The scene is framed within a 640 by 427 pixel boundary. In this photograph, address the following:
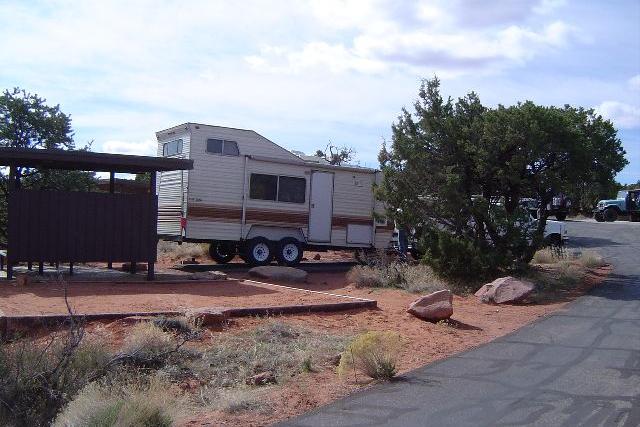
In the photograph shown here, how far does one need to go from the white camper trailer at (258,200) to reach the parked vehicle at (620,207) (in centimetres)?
2891

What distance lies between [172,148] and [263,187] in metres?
2.85

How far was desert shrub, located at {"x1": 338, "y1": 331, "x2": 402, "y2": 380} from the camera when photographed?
323 inches

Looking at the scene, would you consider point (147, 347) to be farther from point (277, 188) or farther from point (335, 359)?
point (277, 188)

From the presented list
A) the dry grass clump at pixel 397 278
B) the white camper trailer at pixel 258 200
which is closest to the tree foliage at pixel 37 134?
the white camper trailer at pixel 258 200

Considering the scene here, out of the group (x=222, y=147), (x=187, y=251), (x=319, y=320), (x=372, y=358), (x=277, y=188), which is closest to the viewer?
(x=372, y=358)

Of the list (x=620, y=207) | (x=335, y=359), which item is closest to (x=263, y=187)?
(x=335, y=359)

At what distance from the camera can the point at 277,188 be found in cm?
2044

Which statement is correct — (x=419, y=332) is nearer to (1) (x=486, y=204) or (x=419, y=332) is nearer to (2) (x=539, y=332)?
(2) (x=539, y=332)

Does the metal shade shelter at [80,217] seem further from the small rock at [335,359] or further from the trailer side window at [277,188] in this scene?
the small rock at [335,359]

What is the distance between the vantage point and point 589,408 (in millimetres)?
6902

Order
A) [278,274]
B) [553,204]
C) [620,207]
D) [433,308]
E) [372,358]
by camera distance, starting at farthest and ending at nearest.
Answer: [620,207], [553,204], [278,274], [433,308], [372,358]

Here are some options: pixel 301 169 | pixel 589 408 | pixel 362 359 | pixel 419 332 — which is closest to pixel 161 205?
pixel 301 169

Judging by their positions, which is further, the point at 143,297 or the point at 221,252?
the point at 221,252

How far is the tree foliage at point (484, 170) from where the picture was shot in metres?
16.9
